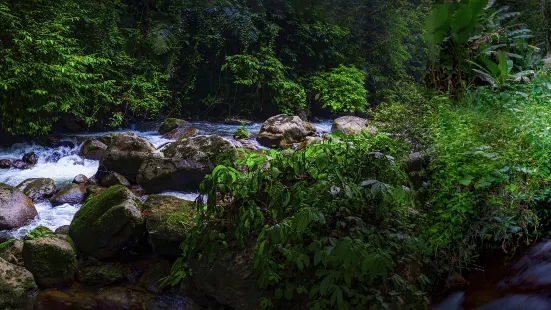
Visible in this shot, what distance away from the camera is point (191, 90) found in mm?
13125

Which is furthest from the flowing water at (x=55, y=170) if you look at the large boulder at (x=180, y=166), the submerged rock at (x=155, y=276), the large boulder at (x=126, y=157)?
the submerged rock at (x=155, y=276)

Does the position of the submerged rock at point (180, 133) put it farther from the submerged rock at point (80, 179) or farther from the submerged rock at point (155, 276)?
the submerged rock at point (155, 276)

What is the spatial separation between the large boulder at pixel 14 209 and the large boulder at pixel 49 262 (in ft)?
3.99

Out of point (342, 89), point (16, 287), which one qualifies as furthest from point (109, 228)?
point (342, 89)

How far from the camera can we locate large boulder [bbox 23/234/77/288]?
4.23 meters

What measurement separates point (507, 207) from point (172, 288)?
3.07 metres

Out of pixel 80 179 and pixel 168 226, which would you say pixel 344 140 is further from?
pixel 80 179

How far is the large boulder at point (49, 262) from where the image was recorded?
4.23 m

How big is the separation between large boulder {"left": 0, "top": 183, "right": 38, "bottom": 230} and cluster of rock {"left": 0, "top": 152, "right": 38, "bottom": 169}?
2171 millimetres

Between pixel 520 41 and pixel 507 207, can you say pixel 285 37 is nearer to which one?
pixel 520 41

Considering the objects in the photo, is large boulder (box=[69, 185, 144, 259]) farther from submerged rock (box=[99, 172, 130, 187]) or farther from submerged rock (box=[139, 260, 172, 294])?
submerged rock (box=[99, 172, 130, 187])

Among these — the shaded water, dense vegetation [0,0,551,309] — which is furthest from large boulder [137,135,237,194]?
the shaded water

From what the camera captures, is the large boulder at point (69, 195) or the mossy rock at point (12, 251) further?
the large boulder at point (69, 195)

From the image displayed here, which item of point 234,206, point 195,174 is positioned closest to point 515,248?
point 234,206
